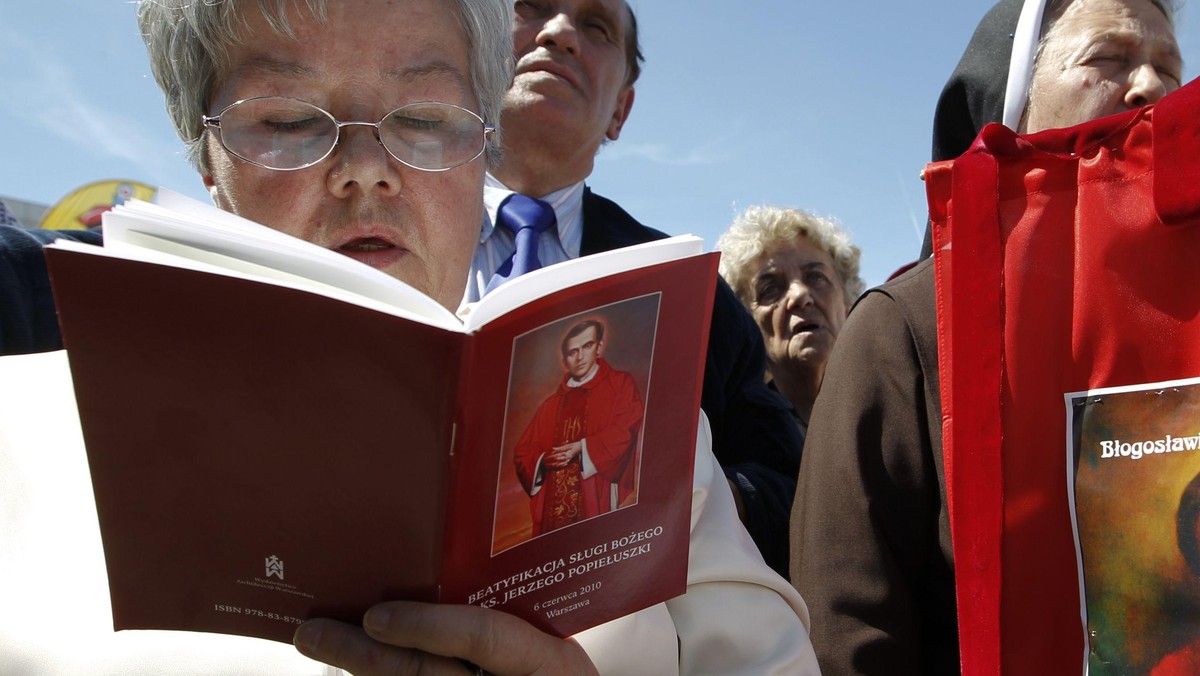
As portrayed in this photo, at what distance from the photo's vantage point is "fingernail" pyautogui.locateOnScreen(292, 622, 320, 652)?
1118mm

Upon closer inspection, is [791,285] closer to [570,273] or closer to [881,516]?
[881,516]

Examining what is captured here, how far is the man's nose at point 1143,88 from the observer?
226 cm

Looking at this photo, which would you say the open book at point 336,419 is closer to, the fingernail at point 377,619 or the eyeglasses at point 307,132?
the fingernail at point 377,619

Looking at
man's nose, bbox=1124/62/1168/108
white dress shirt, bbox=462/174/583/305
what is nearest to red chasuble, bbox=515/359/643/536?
white dress shirt, bbox=462/174/583/305

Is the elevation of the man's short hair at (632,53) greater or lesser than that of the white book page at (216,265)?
greater

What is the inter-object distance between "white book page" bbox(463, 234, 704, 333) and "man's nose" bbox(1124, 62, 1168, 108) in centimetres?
162

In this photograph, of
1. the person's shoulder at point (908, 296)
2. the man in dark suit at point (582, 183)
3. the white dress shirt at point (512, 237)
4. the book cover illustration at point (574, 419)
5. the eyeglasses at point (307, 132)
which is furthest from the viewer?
the white dress shirt at point (512, 237)

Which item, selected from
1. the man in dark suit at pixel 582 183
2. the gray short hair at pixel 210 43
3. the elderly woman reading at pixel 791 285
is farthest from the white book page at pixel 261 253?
the elderly woman reading at pixel 791 285

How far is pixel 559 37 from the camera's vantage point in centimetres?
311

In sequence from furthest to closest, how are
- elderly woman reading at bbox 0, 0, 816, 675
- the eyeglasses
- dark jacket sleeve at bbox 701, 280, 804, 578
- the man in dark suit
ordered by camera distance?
the man in dark suit
dark jacket sleeve at bbox 701, 280, 804, 578
the eyeglasses
elderly woman reading at bbox 0, 0, 816, 675

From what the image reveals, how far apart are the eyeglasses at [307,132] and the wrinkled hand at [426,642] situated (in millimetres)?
858

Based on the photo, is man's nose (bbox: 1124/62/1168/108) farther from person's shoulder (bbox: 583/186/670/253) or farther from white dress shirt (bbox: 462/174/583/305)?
white dress shirt (bbox: 462/174/583/305)

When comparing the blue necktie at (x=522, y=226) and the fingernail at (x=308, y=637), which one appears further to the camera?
the blue necktie at (x=522, y=226)

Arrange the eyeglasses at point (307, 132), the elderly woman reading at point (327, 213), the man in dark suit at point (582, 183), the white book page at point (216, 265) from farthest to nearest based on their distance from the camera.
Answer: the man in dark suit at point (582, 183) → the eyeglasses at point (307, 132) → the elderly woman reading at point (327, 213) → the white book page at point (216, 265)
